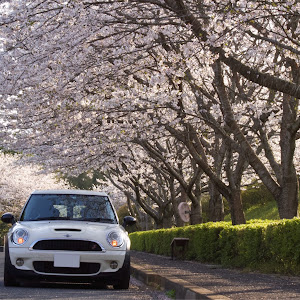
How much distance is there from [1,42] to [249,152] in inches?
261

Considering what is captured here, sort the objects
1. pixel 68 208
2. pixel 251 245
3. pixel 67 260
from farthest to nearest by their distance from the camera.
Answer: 1. pixel 251 245
2. pixel 68 208
3. pixel 67 260

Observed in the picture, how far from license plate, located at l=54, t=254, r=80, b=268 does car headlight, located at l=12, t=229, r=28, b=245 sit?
55 cm

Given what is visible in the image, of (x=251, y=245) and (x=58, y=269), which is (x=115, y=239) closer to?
(x=58, y=269)

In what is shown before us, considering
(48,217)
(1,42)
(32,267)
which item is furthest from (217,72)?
(32,267)

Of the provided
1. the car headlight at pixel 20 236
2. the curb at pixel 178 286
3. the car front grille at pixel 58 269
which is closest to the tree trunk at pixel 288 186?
the curb at pixel 178 286

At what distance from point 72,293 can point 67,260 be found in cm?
63

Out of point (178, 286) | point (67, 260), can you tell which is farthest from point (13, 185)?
point (178, 286)

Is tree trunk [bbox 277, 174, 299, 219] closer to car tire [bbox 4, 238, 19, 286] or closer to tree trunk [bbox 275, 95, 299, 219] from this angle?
tree trunk [bbox 275, 95, 299, 219]

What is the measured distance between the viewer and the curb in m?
7.05

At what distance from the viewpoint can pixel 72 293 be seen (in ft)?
27.5

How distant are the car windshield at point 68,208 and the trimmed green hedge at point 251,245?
280 cm

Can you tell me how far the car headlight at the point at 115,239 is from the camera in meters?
9.27

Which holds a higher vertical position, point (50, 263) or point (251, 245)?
point (251, 245)

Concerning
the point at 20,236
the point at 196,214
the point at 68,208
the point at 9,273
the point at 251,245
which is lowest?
the point at 9,273
